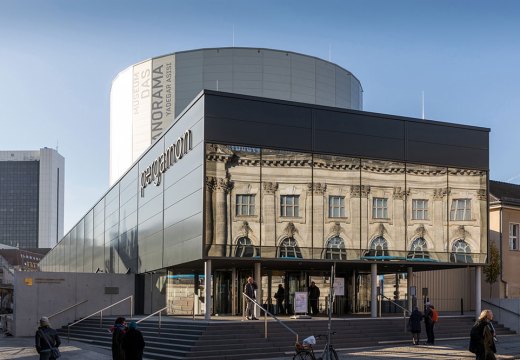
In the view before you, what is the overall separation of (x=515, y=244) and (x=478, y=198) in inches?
397

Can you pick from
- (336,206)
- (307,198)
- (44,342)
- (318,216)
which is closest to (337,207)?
(336,206)

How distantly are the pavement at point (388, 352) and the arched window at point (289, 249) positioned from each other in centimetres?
548

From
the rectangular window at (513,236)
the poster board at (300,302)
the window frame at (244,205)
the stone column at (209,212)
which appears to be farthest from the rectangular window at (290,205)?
the rectangular window at (513,236)

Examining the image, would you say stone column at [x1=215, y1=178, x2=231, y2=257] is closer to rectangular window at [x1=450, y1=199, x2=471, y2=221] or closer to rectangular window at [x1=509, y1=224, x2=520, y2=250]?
rectangular window at [x1=450, y1=199, x2=471, y2=221]

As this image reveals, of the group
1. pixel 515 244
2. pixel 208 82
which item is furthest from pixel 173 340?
pixel 208 82

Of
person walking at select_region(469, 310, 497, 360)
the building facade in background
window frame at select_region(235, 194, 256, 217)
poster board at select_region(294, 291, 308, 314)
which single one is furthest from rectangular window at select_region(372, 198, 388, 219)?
the building facade in background

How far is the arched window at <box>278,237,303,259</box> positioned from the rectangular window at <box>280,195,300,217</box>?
98 centimetres

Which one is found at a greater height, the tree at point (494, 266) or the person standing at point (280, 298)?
the tree at point (494, 266)

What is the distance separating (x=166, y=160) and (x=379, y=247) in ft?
34.0

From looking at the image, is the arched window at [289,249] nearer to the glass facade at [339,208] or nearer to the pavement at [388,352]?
the glass facade at [339,208]

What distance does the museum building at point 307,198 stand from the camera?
99.1 ft

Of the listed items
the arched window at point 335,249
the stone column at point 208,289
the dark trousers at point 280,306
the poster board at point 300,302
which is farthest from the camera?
the dark trousers at point 280,306

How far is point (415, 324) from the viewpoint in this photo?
1071 inches

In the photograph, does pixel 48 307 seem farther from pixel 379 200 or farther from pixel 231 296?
pixel 379 200
